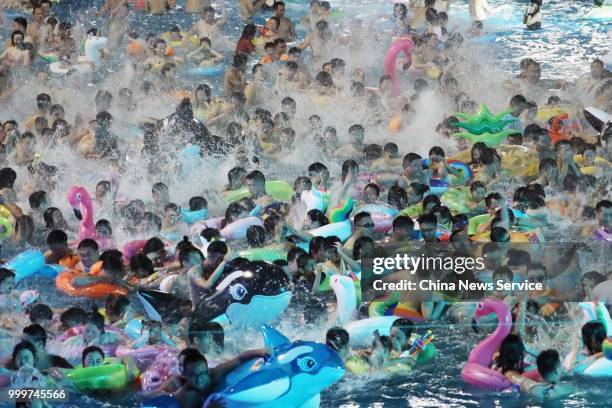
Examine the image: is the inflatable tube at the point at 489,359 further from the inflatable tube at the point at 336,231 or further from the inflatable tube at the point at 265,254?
the inflatable tube at the point at 265,254

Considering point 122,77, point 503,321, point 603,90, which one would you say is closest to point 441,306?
point 503,321

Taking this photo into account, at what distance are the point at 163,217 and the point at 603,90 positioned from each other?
6138mm

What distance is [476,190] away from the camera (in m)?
13.0

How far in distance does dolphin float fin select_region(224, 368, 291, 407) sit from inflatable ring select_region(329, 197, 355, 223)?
367 cm

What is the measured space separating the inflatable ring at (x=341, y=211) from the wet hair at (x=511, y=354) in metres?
3.00

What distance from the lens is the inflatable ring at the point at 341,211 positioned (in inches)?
487

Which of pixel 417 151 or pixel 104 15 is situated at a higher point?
pixel 104 15

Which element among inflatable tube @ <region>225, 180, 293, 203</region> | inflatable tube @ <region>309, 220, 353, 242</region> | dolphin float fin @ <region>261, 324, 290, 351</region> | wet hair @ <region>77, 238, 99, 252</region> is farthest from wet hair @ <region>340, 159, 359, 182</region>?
dolphin float fin @ <region>261, 324, 290, 351</region>

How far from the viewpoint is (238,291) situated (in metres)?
10.4

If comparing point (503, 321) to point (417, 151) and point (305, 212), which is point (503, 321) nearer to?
point (305, 212)

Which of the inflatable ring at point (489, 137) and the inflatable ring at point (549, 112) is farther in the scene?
the inflatable ring at point (549, 112)

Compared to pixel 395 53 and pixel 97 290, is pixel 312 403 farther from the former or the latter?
pixel 395 53

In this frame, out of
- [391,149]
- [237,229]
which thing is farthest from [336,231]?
[391,149]

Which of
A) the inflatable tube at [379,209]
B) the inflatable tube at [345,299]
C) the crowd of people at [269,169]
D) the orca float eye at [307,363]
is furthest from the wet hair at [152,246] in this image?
the orca float eye at [307,363]
